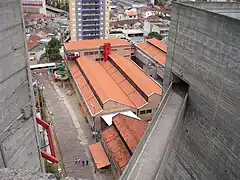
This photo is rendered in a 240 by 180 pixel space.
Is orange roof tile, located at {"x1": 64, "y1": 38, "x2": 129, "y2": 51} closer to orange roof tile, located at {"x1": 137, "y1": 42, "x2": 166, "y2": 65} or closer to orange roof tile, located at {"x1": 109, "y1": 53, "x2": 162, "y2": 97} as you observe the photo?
orange roof tile, located at {"x1": 109, "y1": 53, "x2": 162, "y2": 97}

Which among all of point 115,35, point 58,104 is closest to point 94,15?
point 115,35

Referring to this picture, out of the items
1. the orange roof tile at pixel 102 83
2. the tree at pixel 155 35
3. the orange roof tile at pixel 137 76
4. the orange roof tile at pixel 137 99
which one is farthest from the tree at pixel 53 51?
the orange roof tile at pixel 137 99

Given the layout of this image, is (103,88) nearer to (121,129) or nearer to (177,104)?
(121,129)

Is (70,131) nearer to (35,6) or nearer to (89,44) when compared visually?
(89,44)

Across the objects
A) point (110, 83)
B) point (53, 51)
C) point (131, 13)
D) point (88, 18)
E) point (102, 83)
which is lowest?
point (110, 83)

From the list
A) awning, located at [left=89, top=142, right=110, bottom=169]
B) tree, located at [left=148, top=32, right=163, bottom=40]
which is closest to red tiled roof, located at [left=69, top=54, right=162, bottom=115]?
awning, located at [left=89, top=142, right=110, bottom=169]

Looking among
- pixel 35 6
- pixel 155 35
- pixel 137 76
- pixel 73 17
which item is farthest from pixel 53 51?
pixel 35 6
